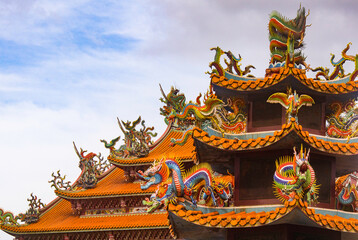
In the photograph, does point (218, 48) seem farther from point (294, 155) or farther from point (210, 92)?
point (294, 155)

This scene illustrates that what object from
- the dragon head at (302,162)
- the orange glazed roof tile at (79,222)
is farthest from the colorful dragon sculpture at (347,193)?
the orange glazed roof tile at (79,222)

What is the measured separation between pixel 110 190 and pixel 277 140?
2270cm

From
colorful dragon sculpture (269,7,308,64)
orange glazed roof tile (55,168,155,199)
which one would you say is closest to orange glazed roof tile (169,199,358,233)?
colorful dragon sculpture (269,7,308,64)

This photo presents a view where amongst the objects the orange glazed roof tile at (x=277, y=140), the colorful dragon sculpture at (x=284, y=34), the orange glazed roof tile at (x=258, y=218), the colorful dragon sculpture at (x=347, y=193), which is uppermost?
the colorful dragon sculpture at (x=284, y=34)

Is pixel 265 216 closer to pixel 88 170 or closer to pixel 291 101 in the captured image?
pixel 291 101

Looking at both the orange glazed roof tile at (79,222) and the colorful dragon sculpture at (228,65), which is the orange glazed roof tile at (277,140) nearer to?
the colorful dragon sculpture at (228,65)

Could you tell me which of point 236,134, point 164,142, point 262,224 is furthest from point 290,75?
point 164,142

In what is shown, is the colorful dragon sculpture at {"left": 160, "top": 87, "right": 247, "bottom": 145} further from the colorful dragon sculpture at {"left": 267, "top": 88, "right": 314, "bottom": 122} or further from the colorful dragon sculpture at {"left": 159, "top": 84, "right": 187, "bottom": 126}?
the colorful dragon sculpture at {"left": 159, "top": 84, "right": 187, "bottom": 126}

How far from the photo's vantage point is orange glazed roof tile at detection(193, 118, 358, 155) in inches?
897

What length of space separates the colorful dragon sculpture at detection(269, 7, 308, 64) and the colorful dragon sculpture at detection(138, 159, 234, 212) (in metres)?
4.31

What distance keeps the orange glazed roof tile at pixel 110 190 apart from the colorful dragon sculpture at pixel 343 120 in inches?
737

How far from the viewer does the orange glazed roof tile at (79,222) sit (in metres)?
41.9

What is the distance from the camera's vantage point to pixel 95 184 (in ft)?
150

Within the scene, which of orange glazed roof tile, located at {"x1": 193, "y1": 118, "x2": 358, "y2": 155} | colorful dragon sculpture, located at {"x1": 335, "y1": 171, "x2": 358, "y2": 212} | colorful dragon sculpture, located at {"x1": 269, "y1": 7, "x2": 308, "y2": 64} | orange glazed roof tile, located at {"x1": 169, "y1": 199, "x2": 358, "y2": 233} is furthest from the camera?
colorful dragon sculpture, located at {"x1": 269, "y1": 7, "x2": 308, "y2": 64}
